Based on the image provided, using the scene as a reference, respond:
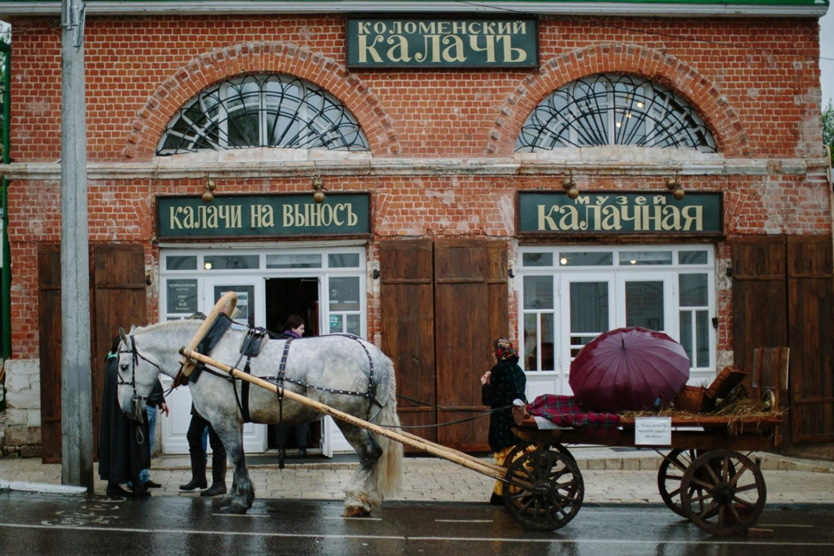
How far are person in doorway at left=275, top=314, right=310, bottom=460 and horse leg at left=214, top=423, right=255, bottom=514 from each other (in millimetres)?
1920

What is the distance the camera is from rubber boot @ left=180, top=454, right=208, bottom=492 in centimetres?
1188

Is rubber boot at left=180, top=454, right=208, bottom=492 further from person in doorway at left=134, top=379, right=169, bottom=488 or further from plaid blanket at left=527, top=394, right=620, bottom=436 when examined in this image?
plaid blanket at left=527, top=394, right=620, bottom=436

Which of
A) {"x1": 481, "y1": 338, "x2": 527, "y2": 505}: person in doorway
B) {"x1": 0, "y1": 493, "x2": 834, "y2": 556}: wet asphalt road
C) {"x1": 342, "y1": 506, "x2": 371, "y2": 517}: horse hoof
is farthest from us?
{"x1": 481, "y1": 338, "x2": 527, "y2": 505}: person in doorway

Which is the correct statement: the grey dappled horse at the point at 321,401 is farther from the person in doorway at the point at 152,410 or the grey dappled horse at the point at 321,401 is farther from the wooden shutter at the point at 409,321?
the wooden shutter at the point at 409,321

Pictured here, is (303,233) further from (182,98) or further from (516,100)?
(516,100)

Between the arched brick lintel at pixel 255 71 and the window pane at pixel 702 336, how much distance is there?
476 cm

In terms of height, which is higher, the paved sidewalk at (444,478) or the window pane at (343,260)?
the window pane at (343,260)

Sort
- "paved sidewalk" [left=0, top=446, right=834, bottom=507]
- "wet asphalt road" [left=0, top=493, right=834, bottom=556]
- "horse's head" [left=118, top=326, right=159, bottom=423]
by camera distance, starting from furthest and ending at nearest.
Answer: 1. "paved sidewalk" [left=0, top=446, right=834, bottom=507]
2. "horse's head" [left=118, top=326, right=159, bottom=423]
3. "wet asphalt road" [left=0, top=493, right=834, bottom=556]

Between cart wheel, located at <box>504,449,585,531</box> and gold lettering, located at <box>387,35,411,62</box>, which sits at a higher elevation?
gold lettering, located at <box>387,35,411,62</box>

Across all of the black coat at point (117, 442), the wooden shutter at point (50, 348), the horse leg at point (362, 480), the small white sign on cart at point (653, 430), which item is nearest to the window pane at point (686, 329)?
the small white sign on cart at point (653, 430)

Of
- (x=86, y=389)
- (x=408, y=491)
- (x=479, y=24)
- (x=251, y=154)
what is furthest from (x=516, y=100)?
(x=86, y=389)

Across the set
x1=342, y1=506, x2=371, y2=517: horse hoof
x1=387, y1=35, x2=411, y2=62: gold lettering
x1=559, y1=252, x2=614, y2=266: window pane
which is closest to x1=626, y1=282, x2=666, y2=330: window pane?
x1=559, y1=252, x2=614, y2=266: window pane

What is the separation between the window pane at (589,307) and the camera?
14766 mm

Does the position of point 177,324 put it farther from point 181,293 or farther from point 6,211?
point 6,211
